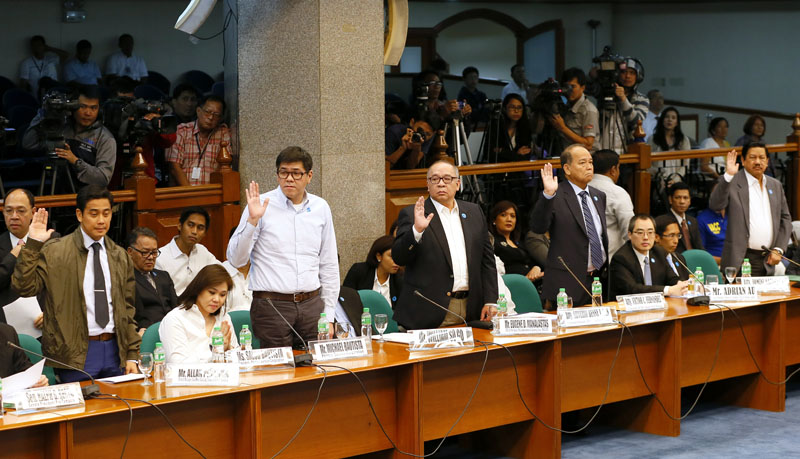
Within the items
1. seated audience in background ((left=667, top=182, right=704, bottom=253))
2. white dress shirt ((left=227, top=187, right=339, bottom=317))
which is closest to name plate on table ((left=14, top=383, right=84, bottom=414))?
white dress shirt ((left=227, top=187, right=339, bottom=317))

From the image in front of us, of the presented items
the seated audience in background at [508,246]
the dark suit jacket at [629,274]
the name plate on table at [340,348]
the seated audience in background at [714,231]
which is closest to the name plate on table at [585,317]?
the dark suit jacket at [629,274]

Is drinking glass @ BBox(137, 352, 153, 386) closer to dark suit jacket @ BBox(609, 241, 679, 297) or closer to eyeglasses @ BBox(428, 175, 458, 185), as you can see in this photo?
eyeglasses @ BBox(428, 175, 458, 185)

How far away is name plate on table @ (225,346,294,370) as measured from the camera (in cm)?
370

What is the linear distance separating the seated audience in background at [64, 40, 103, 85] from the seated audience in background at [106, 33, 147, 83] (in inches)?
8.4

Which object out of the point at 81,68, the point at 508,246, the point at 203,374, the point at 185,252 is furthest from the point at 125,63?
the point at 203,374

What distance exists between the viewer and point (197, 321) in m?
3.82

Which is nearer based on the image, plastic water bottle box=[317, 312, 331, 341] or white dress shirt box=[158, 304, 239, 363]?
white dress shirt box=[158, 304, 239, 363]

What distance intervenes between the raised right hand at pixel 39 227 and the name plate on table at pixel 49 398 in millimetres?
727

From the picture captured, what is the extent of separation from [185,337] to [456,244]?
1261 mm

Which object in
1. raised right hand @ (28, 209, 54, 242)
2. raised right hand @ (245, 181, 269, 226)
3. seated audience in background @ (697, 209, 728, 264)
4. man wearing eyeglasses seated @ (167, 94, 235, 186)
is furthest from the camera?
seated audience in background @ (697, 209, 728, 264)

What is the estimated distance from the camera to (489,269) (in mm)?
4508

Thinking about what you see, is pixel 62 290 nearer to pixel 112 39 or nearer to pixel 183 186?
pixel 183 186

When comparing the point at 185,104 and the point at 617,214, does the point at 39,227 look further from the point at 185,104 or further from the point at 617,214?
the point at 617,214

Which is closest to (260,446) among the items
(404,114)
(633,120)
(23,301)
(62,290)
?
(62,290)
